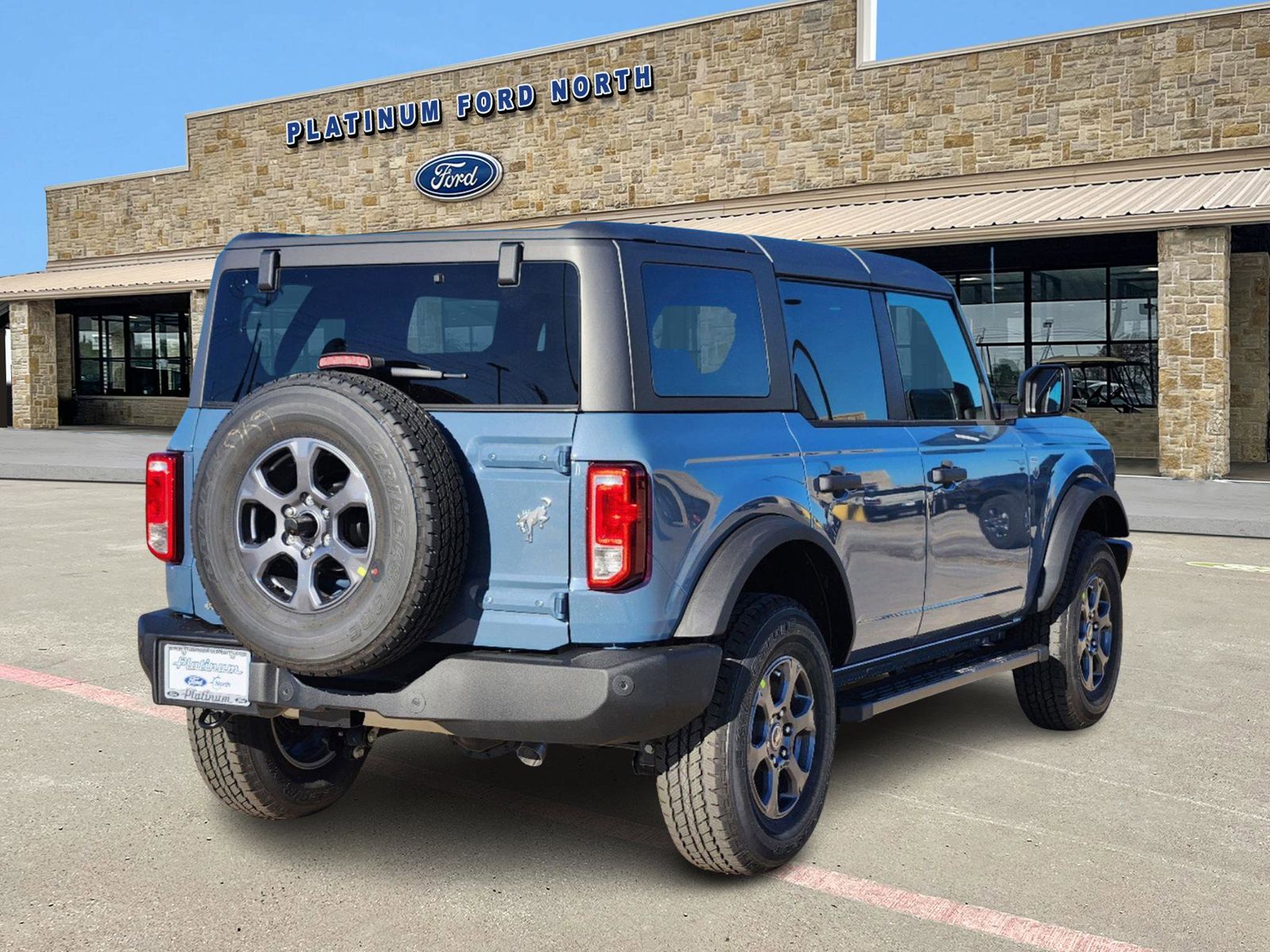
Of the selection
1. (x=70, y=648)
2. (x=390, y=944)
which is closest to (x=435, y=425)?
(x=390, y=944)

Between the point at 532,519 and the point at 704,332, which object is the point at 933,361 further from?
the point at 532,519

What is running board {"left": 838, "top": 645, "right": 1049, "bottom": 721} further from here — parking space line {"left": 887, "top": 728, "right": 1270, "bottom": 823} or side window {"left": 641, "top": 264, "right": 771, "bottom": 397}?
side window {"left": 641, "top": 264, "right": 771, "bottom": 397}

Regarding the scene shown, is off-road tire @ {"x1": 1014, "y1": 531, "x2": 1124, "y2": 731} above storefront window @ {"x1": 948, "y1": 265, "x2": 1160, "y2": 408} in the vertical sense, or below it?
below

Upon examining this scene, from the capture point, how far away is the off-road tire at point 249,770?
15.5 feet

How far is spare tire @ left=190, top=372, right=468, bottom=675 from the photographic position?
380 cm

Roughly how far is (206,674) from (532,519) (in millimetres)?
1155

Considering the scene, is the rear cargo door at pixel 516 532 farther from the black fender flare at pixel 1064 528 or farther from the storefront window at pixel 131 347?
the storefront window at pixel 131 347

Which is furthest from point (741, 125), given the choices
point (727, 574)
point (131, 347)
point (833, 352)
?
point (727, 574)

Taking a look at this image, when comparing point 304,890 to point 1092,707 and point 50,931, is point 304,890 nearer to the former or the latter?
point 50,931

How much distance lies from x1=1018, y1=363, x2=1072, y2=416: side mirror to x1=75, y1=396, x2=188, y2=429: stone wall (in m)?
32.9

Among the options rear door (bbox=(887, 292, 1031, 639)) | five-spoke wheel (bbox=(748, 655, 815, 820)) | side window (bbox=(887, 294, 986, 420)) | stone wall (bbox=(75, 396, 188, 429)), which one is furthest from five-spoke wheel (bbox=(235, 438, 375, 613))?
stone wall (bbox=(75, 396, 188, 429))

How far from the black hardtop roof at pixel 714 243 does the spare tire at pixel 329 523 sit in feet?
1.93

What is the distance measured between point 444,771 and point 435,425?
208cm

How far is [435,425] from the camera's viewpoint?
4016 millimetres
